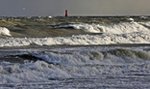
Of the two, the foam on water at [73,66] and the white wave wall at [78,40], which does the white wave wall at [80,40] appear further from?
the foam on water at [73,66]

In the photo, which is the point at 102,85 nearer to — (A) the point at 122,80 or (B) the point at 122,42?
(A) the point at 122,80

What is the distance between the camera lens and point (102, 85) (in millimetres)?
13836

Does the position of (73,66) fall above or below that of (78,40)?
above

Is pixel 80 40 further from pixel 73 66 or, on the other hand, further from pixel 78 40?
pixel 73 66

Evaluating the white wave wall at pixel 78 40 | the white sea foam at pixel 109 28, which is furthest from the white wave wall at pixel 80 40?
the white sea foam at pixel 109 28

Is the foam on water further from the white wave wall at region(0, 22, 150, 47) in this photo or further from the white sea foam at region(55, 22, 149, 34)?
the white sea foam at region(55, 22, 149, 34)

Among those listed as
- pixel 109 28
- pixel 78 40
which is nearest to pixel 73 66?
pixel 78 40

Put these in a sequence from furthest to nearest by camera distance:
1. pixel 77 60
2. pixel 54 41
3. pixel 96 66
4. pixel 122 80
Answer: pixel 54 41 → pixel 77 60 → pixel 96 66 → pixel 122 80

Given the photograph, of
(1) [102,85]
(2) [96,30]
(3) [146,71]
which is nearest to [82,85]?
(1) [102,85]

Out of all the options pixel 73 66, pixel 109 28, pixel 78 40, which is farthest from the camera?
pixel 109 28

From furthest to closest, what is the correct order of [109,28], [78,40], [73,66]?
[109,28]
[78,40]
[73,66]

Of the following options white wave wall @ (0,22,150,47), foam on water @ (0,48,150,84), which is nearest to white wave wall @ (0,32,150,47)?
white wave wall @ (0,22,150,47)

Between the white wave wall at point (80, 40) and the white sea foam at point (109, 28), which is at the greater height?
the white wave wall at point (80, 40)

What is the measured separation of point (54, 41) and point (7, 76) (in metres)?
19.9
